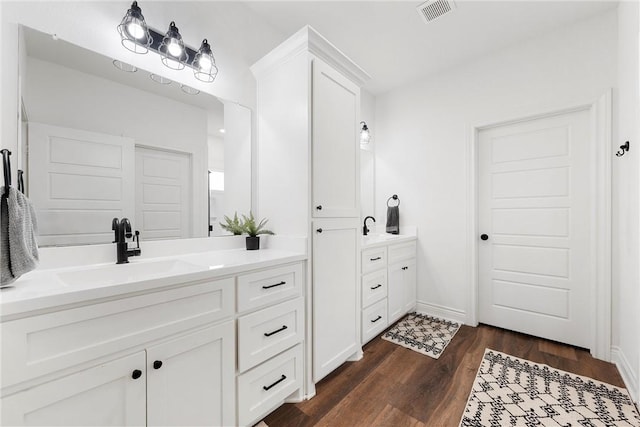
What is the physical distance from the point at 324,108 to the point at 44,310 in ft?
5.37

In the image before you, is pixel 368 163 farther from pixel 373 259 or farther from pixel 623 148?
pixel 623 148

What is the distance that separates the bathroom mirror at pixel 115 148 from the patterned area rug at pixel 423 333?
6.10ft

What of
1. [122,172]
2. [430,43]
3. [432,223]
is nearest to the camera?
[122,172]

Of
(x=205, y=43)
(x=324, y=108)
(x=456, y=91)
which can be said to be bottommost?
(x=324, y=108)

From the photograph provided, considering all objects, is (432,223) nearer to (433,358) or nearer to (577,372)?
(433,358)

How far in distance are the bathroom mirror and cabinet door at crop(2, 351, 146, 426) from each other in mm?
722

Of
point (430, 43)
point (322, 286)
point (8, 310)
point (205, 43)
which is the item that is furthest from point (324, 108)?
point (8, 310)

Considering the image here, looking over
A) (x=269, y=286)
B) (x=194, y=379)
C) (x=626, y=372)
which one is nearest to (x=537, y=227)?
(x=626, y=372)

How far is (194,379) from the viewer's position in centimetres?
114

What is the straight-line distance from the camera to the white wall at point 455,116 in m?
A: 2.18

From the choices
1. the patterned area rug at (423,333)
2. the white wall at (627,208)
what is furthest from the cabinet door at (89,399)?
the white wall at (627,208)

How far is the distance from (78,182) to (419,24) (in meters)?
2.67

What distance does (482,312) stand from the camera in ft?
9.00

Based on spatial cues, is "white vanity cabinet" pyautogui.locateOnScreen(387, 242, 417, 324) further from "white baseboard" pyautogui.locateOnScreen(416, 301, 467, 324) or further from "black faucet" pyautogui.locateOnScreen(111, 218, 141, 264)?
"black faucet" pyautogui.locateOnScreen(111, 218, 141, 264)
